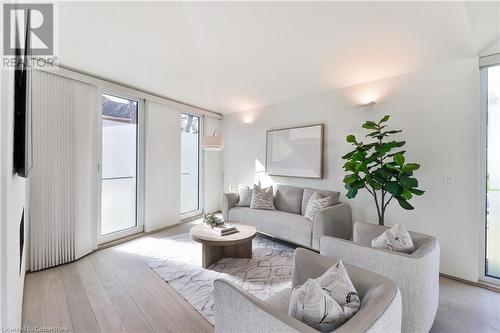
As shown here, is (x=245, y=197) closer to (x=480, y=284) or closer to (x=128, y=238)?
(x=128, y=238)

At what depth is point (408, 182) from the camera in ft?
7.97

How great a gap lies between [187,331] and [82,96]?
124 inches

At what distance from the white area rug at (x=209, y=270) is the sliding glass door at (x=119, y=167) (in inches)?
28.2

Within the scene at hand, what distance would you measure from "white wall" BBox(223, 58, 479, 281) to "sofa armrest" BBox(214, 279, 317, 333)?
9.19ft

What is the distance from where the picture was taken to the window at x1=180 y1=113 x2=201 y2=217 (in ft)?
15.9

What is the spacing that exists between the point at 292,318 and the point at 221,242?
175 cm

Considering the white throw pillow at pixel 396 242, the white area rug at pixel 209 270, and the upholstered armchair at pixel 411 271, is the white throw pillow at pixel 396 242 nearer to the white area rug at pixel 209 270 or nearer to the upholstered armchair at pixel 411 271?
the upholstered armchair at pixel 411 271

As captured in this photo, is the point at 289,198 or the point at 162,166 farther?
the point at 162,166

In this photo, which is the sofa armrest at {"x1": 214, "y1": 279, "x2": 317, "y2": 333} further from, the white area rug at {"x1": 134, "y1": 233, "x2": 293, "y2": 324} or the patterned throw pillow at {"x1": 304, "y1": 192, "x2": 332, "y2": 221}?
the patterned throw pillow at {"x1": 304, "y1": 192, "x2": 332, "y2": 221}

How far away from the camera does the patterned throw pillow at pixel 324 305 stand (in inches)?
38.9

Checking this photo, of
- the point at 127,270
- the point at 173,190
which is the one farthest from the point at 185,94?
the point at 127,270

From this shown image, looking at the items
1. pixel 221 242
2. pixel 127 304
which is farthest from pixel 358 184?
pixel 127 304

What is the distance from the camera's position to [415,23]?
7.98 ft

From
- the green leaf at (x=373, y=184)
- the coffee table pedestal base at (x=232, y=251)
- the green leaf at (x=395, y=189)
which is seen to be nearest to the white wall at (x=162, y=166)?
the coffee table pedestal base at (x=232, y=251)
